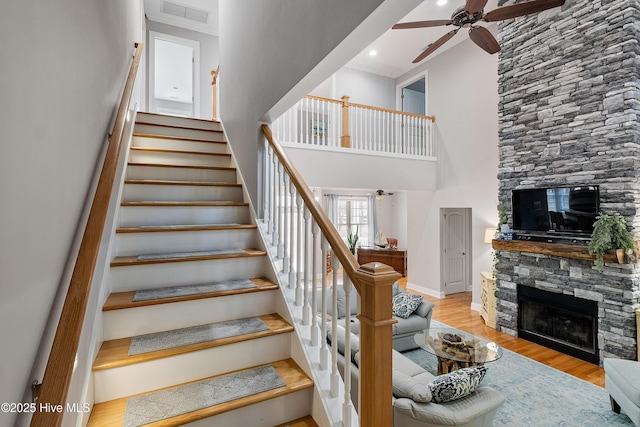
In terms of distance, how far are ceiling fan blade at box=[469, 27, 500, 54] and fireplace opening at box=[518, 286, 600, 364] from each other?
3.19 meters

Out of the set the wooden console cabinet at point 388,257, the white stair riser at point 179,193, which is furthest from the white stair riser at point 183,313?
the wooden console cabinet at point 388,257

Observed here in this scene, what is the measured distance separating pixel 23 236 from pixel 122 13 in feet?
8.32

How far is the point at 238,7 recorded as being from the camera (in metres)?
3.21

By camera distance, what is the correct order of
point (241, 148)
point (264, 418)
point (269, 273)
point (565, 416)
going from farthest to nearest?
point (241, 148) → point (565, 416) → point (269, 273) → point (264, 418)

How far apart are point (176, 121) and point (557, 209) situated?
4.90 m

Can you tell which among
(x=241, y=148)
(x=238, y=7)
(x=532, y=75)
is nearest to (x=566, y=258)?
(x=532, y=75)

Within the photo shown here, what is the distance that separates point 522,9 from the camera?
9.86ft

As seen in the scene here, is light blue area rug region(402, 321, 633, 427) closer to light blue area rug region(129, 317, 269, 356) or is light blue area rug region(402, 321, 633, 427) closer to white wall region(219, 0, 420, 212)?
light blue area rug region(129, 317, 269, 356)

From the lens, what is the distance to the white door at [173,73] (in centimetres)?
613

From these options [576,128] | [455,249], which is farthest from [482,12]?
[455,249]

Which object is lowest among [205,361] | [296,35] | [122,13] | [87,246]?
[205,361]

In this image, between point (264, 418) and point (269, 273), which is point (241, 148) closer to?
point (269, 273)

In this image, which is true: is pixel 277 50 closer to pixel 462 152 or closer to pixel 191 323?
pixel 191 323

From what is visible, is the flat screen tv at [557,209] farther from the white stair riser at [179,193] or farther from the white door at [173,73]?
the white door at [173,73]
